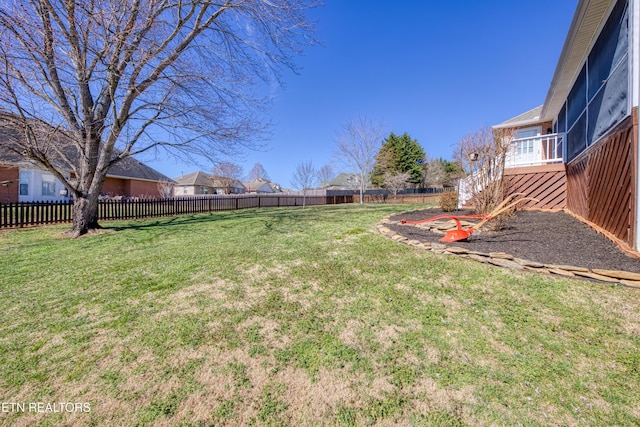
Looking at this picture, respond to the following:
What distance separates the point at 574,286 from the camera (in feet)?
9.70

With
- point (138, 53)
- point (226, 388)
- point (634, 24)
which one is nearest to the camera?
point (226, 388)

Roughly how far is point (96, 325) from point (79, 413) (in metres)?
1.17

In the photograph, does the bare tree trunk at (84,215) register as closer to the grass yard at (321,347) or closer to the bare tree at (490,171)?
the grass yard at (321,347)

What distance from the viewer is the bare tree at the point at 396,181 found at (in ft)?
108

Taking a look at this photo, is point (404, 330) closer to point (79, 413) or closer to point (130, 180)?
point (79, 413)

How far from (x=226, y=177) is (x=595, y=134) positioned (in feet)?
123

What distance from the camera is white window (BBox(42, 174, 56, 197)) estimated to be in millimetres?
17156

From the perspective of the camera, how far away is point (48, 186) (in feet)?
57.3

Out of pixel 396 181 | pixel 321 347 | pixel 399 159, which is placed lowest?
pixel 321 347

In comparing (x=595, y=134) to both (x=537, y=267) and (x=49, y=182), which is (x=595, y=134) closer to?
(x=537, y=267)

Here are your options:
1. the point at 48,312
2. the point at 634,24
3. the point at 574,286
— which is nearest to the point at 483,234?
the point at 574,286

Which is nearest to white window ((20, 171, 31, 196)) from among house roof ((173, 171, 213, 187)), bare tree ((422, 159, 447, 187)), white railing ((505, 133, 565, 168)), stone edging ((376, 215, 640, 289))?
house roof ((173, 171, 213, 187))

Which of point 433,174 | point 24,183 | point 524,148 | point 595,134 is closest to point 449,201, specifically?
point 524,148

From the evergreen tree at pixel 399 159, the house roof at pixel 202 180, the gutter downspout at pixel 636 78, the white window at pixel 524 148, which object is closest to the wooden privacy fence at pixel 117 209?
the gutter downspout at pixel 636 78
